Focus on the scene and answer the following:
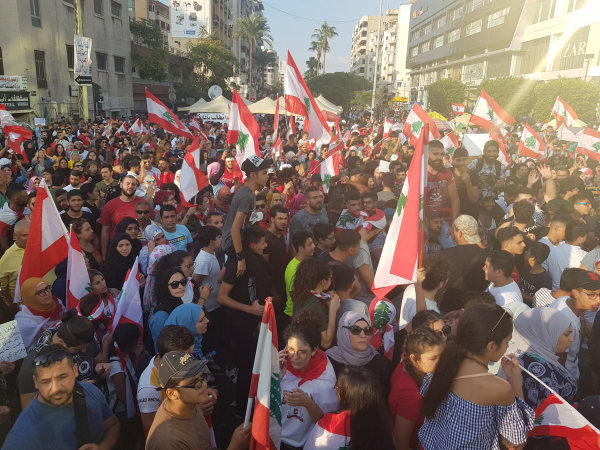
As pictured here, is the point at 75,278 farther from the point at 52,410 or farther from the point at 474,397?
the point at 474,397

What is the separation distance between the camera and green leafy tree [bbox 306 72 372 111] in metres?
56.4

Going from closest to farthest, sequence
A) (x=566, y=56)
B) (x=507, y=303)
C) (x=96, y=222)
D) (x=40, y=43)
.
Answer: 1. (x=507, y=303)
2. (x=96, y=222)
3. (x=40, y=43)
4. (x=566, y=56)

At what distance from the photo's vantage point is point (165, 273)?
3.94 metres

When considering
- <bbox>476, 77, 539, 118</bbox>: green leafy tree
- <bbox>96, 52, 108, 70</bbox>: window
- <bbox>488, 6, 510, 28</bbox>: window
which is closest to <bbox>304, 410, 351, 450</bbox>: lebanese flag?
<bbox>96, 52, 108, 70</bbox>: window

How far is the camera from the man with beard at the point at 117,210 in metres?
5.93

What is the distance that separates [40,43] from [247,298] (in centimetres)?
2607

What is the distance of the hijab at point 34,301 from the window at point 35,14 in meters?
25.3

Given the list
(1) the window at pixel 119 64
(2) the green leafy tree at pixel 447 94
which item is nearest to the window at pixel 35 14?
(1) the window at pixel 119 64

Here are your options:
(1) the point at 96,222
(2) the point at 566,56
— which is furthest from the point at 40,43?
(2) the point at 566,56

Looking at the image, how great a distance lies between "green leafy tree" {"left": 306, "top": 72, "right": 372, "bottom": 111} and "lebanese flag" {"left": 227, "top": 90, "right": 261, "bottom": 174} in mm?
50545

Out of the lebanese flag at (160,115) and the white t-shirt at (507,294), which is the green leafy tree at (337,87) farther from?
the white t-shirt at (507,294)

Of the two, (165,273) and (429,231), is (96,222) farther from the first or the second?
(429,231)

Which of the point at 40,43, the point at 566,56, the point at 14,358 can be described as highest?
the point at 566,56

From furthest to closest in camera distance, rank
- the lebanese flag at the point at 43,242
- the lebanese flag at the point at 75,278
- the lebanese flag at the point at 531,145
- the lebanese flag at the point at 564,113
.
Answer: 1. the lebanese flag at the point at 564,113
2. the lebanese flag at the point at 531,145
3. the lebanese flag at the point at 43,242
4. the lebanese flag at the point at 75,278
